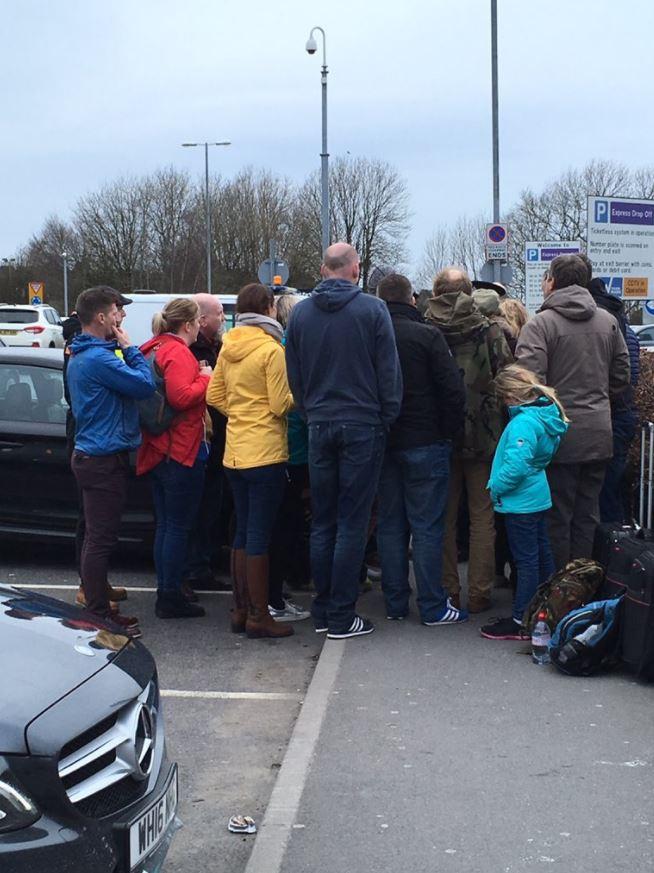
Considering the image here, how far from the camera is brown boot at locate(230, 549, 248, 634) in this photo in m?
6.54

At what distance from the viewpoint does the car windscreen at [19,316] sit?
36562 millimetres

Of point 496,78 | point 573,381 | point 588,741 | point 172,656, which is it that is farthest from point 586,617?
point 496,78

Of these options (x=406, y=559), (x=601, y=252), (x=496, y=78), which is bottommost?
(x=406, y=559)

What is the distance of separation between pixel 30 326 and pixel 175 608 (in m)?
30.4

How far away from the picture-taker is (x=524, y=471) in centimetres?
614

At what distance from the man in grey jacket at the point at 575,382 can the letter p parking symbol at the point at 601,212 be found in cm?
519

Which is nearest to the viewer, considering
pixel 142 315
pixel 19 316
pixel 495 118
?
pixel 142 315

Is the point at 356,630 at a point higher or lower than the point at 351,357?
lower

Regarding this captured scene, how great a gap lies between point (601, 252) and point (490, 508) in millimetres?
5781

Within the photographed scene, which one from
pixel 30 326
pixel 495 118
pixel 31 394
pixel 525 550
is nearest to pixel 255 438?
pixel 525 550

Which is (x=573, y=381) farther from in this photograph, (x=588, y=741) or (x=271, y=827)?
(x=271, y=827)

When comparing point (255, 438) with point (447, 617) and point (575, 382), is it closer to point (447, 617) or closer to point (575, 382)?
point (447, 617)

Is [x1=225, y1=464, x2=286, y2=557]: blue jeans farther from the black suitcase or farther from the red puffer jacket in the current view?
the black suitcase

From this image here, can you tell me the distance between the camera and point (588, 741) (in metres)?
4.76
